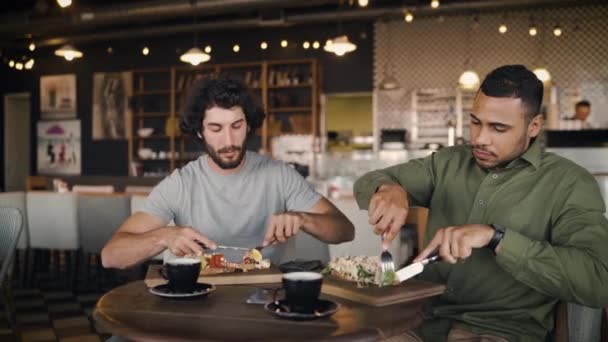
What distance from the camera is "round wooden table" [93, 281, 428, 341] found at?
135 centimetres

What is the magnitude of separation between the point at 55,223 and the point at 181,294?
197 inches

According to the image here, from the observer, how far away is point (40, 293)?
19.7ft

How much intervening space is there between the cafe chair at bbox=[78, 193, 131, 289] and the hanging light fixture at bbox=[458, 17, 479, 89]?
4.96 m

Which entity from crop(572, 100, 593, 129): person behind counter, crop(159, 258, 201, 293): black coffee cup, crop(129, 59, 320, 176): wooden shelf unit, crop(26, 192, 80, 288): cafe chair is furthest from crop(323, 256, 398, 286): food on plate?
crop(572, 100, 593, 129): person behind counter

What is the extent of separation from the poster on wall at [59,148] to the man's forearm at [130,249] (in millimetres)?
11313

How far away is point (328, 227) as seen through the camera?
246 centimetres

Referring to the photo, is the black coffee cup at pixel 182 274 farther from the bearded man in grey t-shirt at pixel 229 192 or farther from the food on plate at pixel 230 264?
the bearded man in grey t-shirt at pixel 229 192

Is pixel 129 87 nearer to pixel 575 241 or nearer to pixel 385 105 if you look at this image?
pixel 385 105

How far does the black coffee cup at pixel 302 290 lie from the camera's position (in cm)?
142

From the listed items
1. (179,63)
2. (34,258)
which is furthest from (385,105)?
(34,258)

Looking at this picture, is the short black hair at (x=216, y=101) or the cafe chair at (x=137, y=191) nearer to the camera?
the short black hair at (x=216, y=101)

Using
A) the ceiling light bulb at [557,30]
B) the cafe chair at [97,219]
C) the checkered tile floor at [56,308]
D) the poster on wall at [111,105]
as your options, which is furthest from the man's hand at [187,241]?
the poster on wall at [111,105]

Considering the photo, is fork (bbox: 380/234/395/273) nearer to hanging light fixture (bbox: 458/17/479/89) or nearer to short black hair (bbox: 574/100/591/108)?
hanging light fixture (bbox: 458/17/479/89)

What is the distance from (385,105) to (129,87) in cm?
505
